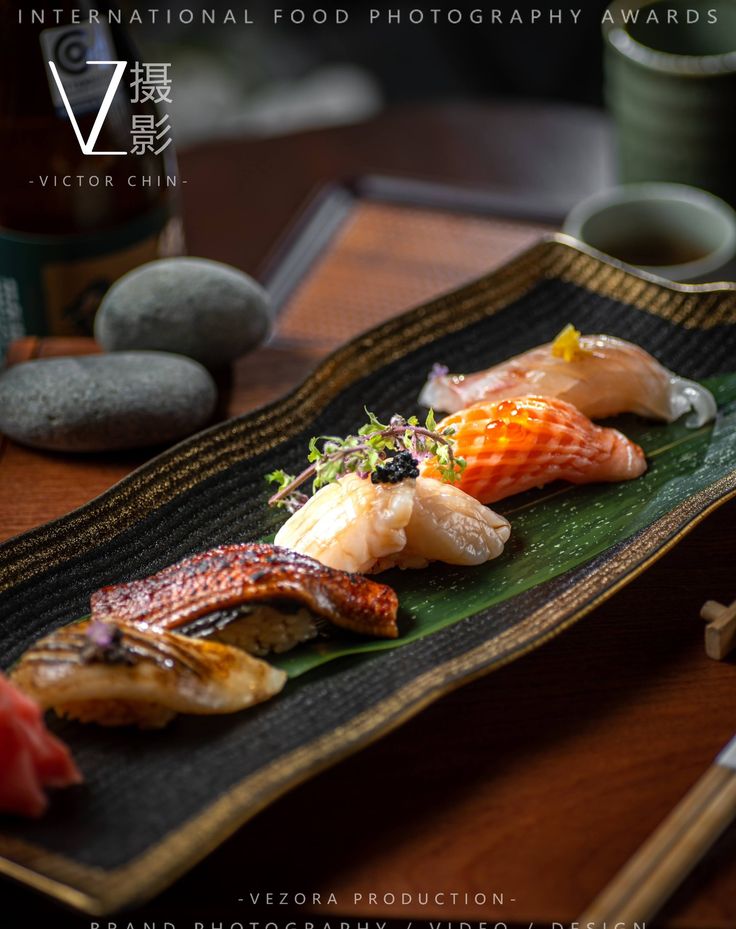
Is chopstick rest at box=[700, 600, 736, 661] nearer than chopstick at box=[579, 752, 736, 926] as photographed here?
No

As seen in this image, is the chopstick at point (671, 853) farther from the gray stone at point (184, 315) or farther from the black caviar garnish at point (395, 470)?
the gray stone at point (184, 315)

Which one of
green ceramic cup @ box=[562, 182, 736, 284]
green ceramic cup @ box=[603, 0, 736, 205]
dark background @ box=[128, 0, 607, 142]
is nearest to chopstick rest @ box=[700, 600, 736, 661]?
green ceramic cup @ box=[562, 182, 736, 284]

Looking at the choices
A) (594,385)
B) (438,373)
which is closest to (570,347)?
(594,385)

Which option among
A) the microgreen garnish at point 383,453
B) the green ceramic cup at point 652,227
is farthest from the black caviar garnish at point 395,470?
the green ceramic cup at point 652,227

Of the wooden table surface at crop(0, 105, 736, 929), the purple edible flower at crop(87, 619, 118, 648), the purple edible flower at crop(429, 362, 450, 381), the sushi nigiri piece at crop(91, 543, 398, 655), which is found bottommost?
the wooden table surface at crop(0, 105, 736, 929)

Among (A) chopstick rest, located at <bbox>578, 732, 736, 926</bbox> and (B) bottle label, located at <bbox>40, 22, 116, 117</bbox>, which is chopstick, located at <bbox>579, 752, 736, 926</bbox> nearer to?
(A) chopstick rest, located at <bbox>578, 732, 736, 926</bbox>
